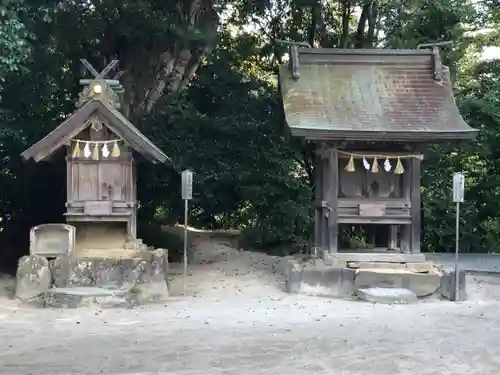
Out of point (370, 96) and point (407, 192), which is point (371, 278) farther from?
point (370, 96)

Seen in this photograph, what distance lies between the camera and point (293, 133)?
38.3 feet

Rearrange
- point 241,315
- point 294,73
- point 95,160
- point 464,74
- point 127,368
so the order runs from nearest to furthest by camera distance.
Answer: point 127,368 → point 241,315 → point 95,160 → point 294,73 → point 464,74

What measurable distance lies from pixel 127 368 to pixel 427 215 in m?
15.2

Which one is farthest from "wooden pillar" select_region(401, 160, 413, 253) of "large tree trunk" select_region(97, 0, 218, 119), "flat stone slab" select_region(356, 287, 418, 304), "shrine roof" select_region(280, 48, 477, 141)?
"large tree trunk" select_region(97, 0, 218, 119)

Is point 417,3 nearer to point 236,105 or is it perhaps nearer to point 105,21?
point 236,105

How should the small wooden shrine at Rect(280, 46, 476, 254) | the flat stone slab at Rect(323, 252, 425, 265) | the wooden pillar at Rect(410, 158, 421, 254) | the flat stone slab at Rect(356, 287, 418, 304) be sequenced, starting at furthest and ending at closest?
the wooden pillar at Rect(410, 158, 421, 254) < the flat stone slab at Rect(323, 252, 425, 265) < the small wooden shrine at Rect(280, 46, 476, 254) < the flat stone slab at Rect(356, 287, 418, 304)

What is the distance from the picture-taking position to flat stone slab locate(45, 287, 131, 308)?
1031cm

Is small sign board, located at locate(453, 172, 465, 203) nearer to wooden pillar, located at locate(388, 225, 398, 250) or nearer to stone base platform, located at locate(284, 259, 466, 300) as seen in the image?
stone base platform, located at locate(284, 259, 466, 300)

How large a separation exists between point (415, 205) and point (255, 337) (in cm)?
544

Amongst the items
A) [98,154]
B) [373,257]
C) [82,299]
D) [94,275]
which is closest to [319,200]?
[373,257]

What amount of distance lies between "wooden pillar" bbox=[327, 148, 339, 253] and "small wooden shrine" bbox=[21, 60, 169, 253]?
3189 mm

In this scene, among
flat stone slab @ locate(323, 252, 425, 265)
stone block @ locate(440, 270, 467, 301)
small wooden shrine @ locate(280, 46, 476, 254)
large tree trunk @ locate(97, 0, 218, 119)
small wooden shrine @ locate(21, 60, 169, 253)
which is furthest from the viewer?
large tree trunk @ locate(97, 0, 218, 119)

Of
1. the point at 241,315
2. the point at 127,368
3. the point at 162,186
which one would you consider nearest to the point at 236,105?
the point at 162,186

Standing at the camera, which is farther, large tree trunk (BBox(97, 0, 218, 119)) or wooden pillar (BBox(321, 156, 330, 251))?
large tree trunk (BBox(97, 0, 218, 119))
